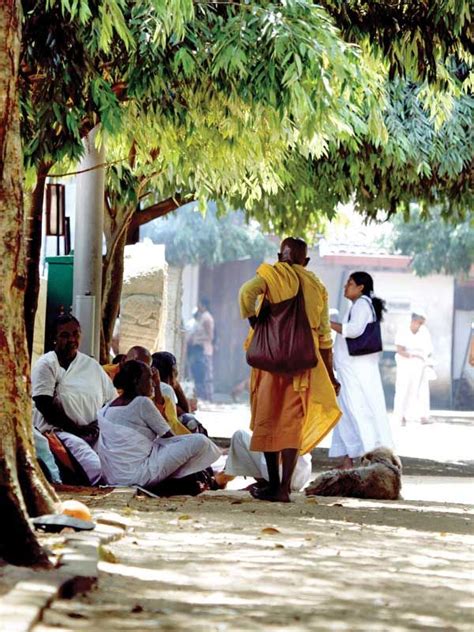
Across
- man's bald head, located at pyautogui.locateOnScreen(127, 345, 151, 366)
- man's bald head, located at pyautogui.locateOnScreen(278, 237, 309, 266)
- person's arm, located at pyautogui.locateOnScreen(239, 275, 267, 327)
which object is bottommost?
man's bald head, located at pyautogui.locateOnScreen(127, 345, 151, 366)

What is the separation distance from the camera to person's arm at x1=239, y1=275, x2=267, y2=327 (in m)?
10.9

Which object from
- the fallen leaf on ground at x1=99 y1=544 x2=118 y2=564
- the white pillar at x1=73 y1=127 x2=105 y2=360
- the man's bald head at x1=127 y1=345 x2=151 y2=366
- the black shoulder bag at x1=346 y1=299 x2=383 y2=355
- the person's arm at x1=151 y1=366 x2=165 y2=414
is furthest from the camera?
the white pillar at x1=73 y1=127 x2=105 y2=360

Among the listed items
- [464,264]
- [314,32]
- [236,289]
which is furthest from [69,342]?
[236,289]

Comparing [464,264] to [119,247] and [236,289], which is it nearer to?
[236,289]

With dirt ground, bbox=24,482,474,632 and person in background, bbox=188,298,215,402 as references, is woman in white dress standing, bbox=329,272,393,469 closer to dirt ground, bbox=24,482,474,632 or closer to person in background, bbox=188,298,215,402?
dirt ground, bbox=24,482,474,632

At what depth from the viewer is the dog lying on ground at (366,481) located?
38.7ft

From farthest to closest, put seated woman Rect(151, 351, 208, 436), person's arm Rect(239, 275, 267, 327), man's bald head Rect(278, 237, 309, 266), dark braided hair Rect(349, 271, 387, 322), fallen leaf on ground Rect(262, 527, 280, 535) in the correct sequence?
dark braided hair Rect(349, 271, 387, 322), seated woman Rect(151, 351, 208, 436), man's bald head Rect(278, 237, 309, 266), person's arm Rect(239, 275, 267, 327), fallen leaf on ground Rect(262, 527, 280, 535)

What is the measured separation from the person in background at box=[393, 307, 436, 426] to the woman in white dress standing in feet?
38.9

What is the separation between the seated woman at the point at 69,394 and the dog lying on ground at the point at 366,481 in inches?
68.8

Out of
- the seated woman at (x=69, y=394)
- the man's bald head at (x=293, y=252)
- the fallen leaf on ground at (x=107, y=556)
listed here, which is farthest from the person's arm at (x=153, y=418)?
the fallen leaf on ground at (x=107, y=556)

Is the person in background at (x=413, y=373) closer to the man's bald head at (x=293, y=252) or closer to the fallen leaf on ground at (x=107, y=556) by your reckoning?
the man's bald head at (x=293, y=252)

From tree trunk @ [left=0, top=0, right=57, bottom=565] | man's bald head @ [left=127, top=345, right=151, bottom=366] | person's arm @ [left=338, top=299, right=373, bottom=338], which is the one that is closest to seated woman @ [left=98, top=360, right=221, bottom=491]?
man's bald head @ [left=127, top=345, right=151, bottom=366]

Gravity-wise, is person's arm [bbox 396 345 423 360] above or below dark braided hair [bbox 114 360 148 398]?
below

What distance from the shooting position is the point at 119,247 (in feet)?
59.6
